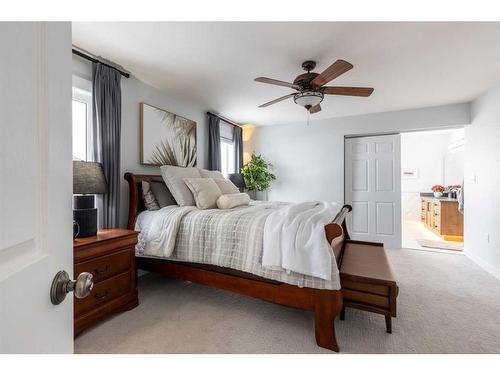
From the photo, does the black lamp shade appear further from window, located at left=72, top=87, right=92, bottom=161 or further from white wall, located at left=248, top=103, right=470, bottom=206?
white wall, located at left=248, top=103, right=470, bottom=206

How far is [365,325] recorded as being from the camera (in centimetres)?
185

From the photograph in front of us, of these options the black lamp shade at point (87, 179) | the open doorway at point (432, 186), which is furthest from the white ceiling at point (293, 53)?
the open doorway at point (432, 186)

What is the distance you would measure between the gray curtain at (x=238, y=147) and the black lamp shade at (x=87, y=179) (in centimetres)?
312

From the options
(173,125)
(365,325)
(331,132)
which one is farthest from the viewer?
(331,132)

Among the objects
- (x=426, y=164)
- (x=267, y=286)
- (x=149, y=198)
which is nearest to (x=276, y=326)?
(x=267, y=286)

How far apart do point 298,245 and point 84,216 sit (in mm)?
1632

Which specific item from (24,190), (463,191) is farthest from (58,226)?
(463,191)

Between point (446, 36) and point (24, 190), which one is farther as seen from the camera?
point (446, 36)

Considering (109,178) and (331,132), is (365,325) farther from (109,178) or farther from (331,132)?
(331,132)

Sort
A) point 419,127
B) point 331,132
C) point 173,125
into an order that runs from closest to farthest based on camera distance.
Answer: point 173,125 → point 419,127 → point 331,132

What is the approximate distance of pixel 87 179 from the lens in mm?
1807

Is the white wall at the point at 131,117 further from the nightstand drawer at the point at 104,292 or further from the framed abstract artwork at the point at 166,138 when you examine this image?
the nightstand drawer at the point at 104,292

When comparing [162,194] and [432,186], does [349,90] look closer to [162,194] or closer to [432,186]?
[162,194]
